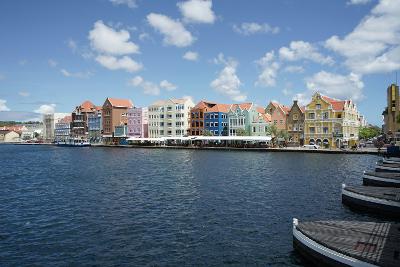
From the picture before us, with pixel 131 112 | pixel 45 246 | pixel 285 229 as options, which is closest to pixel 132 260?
pixel 45 246

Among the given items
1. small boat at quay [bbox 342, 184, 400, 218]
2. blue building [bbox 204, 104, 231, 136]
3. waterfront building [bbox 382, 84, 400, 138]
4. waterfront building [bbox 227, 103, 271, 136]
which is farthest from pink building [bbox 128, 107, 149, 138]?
small boat at quay [bbox 342, 184, 400, 218]

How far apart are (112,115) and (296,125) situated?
323ft

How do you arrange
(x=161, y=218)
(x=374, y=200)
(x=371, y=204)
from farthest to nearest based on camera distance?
1. (x=371, y=204)
2. (x=374, y=200)
3. (x=161, y=218)

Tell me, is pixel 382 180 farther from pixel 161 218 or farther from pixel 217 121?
pixel 217 121

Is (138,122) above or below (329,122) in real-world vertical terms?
above

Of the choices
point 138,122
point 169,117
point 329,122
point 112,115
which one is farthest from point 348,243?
point 112,115

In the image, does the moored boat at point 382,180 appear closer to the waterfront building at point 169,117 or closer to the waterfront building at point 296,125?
the waterfront building at point 296,125

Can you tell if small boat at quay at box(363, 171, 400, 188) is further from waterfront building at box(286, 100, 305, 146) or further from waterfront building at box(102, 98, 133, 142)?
waterfront building at box(102, 98, 133, 142)

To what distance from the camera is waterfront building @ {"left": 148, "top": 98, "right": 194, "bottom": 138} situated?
519 ft

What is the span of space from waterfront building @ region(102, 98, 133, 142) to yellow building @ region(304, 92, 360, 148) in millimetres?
100169

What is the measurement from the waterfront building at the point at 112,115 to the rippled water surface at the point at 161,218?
134m

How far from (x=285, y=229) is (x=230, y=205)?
8630 millimetres

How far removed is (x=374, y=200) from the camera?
31750 millimetres

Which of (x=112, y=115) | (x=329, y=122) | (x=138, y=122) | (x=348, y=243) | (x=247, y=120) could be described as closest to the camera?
(x=348, y=243)
